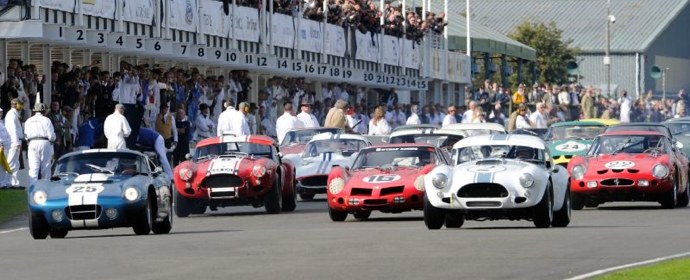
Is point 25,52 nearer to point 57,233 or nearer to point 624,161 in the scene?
point 624,161

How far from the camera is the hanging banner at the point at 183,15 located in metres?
41.1

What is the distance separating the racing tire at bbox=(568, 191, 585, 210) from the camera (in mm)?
29480

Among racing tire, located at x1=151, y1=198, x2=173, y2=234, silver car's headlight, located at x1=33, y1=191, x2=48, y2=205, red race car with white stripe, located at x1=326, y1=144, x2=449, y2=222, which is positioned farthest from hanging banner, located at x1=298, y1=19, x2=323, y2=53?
silver car's headlight, located at x1=33, y1=191, x2=48, y2=205

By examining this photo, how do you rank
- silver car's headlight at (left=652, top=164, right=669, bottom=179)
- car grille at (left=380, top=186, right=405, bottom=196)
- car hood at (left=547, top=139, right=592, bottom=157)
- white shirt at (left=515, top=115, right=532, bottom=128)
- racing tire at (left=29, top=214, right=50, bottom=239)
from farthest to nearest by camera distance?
1. white shirt at (left=515, top=115, right=532, bottom=128)
2. car hood at (left=547, top=139, right=592, bottom=157)
3. silver car's headlight at (left=652, top=164, right=669, bottom=179)
4. car grille at (left=380, top=186, right=405, bottom=196)
5. racing tire at (left=29, top=214, right=50, bottom=239)

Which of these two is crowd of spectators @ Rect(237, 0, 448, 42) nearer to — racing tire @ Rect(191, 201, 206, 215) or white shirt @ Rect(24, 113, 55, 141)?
white shirt @ Rect(24, 113, 55, 141)

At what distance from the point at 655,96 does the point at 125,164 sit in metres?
101

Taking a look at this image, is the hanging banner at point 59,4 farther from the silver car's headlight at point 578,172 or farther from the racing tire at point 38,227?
the racing tire at point 38,227

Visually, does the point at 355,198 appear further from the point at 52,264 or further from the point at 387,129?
the point at 387,129

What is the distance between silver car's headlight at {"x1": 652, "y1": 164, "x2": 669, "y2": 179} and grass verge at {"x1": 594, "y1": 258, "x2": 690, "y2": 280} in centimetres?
1132

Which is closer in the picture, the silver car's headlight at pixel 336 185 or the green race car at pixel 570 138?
the silver car's headlight at pixel 336 185

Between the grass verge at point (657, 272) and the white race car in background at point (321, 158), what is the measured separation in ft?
54.1

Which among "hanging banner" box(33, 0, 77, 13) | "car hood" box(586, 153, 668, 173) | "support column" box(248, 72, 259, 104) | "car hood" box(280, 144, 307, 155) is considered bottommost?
"car hood" box(586, 153, 668, 173)

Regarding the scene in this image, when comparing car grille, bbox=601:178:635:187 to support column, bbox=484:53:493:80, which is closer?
car grille, bbox=601:178:635:187

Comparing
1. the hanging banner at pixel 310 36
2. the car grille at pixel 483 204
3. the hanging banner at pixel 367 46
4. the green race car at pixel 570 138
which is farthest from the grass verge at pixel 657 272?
the hanging banner at pixel 367 46
